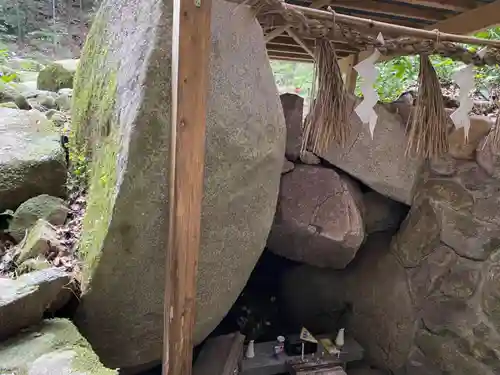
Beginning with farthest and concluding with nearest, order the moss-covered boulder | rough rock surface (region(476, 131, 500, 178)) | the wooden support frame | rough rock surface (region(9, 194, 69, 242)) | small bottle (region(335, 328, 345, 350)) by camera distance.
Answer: the moss-covered boulder, the wooden support frame, small bottle (region(335, 328, 345, 350)), rough rock surface (region(476, 131, 500, 178)), rough rock surface (region(9, 194, 69, 242))

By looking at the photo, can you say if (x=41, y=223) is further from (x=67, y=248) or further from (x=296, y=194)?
(x=296, y=194)

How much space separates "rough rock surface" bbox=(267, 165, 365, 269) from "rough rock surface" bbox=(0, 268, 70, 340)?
4.75 ft

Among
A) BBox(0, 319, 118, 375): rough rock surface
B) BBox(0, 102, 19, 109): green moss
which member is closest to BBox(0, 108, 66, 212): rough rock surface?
BBox(0, 102, 19, 109): green moss

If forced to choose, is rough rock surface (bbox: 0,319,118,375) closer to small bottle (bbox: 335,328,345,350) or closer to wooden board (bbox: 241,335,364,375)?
wooden board (bbox: 241,335,364,375)

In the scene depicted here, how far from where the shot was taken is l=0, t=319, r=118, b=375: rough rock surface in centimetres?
154

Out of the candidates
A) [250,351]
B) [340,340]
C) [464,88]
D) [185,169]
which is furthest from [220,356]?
[464,88]

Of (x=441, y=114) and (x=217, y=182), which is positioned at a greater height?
(x=441, y=114)

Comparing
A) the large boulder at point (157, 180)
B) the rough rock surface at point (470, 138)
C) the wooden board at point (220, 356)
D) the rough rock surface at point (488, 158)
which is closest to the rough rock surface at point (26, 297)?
the large boulder at point (157, 180)

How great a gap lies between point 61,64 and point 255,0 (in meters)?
3.44

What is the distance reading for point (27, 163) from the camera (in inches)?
101

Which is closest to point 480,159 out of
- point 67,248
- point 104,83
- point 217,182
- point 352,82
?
point 352,82

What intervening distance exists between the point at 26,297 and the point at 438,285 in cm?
265

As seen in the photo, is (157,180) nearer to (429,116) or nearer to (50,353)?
(50,353)

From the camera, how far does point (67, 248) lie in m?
2.33
